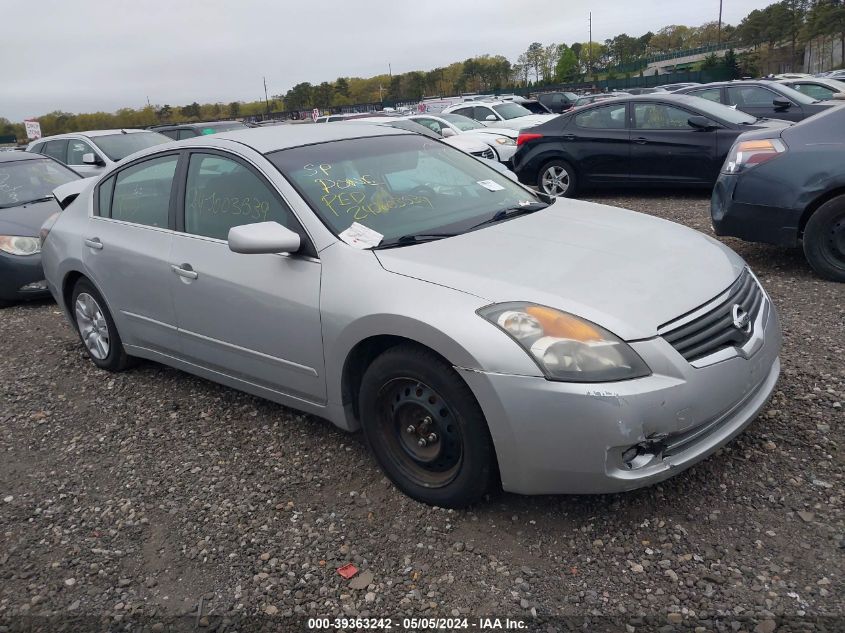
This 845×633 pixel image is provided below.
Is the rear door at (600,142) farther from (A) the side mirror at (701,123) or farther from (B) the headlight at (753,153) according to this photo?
(B) the headlight at (753,153)

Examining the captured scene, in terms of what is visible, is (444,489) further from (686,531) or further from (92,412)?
(92,412)

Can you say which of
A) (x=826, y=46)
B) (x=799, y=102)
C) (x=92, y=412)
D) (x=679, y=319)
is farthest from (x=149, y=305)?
(x=826, y=46)

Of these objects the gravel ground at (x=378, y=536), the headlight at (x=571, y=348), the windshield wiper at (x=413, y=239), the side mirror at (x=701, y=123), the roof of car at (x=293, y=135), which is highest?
the roof of car at (x=293, y=135)

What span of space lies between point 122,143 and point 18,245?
5520mm

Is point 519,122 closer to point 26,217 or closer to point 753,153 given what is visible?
point 753,153

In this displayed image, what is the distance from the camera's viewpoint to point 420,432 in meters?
2.94

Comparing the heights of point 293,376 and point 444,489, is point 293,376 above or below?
above

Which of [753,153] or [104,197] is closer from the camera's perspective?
[104,197]

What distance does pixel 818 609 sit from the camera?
229 centimetres

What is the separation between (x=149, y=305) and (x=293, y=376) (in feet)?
4.22

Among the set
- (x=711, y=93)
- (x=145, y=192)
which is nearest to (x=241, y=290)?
(x=145, y=192)

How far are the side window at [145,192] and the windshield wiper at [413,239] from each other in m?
1.55

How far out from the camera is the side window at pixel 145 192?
4.12 m

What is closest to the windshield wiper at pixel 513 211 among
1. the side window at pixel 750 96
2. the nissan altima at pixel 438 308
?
the nissan altima at pixel 438 308
